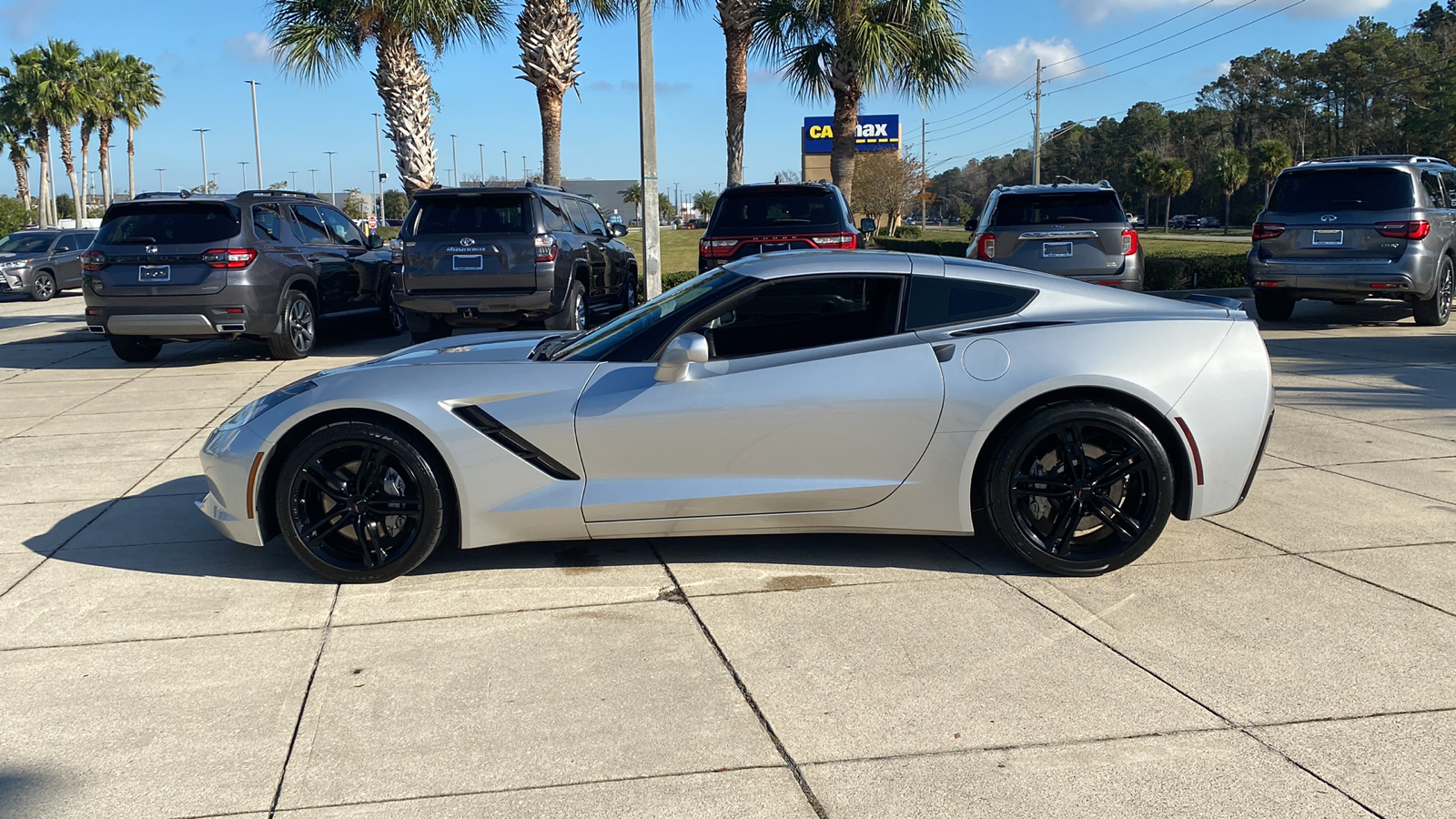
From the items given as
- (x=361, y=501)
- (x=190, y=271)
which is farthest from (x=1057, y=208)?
(x=361, y=501)

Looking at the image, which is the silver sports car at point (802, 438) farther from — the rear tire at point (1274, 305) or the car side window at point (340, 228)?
the rear tire at point (1274, 305)

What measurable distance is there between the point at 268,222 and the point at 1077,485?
1000 cm

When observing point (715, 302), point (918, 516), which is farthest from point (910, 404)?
point (715, 302)

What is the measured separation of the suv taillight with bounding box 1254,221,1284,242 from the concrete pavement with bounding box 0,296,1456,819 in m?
7.42

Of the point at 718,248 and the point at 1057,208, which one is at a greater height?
the point at 1057,208

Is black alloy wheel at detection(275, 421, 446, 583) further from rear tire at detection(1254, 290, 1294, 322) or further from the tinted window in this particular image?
rear tire at detection(1254, 290, 1294, 322)

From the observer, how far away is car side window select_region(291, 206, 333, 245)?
41.8ft

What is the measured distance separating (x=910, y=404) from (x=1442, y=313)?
1148 centimetres

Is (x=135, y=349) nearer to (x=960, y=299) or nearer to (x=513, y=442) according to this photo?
(x=513, y=442)

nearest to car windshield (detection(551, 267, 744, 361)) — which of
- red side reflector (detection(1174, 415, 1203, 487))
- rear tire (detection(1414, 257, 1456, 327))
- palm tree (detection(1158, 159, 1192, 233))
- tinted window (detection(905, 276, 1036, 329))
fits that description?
tinted window (detection(905, 276, 1036, 329))

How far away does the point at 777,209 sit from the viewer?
12719mm

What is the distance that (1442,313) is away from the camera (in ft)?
43.1

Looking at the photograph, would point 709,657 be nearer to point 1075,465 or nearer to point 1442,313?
point 1075,465

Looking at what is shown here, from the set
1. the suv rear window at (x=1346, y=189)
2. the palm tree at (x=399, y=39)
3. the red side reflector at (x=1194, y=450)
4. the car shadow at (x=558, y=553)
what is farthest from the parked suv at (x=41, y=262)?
the red side reflector at (x=1194, y=450)
